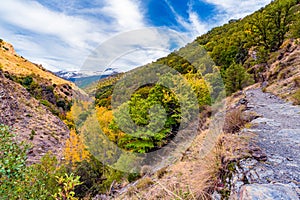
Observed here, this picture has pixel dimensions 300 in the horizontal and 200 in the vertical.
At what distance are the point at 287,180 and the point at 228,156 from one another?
0.73 metres

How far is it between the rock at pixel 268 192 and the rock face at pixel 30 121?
95.3 feet

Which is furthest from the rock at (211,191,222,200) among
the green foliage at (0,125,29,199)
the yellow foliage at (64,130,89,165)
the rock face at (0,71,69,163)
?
the rock face at (0,71,69,163)

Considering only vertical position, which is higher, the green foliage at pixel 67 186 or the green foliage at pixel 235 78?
the green foliage at pixel 235 78

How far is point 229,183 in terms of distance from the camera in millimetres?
2500

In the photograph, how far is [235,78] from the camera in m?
22.4

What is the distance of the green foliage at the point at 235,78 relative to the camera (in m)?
22.0

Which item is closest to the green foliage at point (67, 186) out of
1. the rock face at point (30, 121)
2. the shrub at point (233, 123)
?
the shrub at point (233, 123)

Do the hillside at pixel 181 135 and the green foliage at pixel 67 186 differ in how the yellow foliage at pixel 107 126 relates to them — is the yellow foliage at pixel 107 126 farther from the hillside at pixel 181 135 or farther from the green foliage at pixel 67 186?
the green foliage at pixel 67 186

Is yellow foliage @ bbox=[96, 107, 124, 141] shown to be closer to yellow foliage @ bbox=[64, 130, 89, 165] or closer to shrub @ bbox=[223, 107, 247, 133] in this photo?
yellow foliage @ bbox=[64, 130, 89, 165]

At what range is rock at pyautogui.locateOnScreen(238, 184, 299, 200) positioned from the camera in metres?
1.88

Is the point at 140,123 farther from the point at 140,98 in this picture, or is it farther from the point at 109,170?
the point at 109,170

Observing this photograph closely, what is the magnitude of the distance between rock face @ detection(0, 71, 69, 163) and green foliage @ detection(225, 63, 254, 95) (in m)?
24.1

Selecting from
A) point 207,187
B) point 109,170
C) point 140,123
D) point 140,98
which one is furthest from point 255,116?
point 109,170

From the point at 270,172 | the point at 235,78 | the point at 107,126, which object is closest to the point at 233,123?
the point at 270,172
